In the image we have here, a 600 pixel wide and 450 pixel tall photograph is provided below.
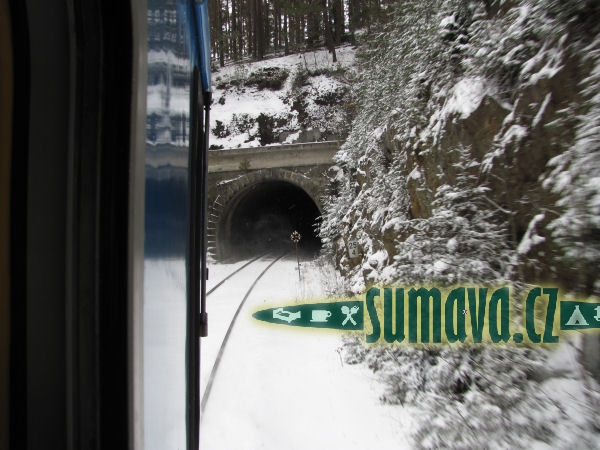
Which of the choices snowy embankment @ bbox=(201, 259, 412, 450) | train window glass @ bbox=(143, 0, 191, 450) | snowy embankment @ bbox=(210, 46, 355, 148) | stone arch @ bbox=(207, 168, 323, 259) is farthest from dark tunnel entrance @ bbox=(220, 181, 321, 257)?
train window glass @ bbox=(143, 0, 191, 450)

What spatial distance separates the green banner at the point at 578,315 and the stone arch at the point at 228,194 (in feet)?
44.8

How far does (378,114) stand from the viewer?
Result: 330 inches

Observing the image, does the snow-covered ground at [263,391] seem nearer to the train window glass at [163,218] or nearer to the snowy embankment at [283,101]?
the train window glass at [163,218]

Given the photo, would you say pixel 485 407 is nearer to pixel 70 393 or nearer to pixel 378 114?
pixel 70 393

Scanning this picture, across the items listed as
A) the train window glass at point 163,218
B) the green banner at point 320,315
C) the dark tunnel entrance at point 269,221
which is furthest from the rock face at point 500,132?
the dark tunnel entrance at point 269,221

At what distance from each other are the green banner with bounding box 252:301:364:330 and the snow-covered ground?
0.81 feet

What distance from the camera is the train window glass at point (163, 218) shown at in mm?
891

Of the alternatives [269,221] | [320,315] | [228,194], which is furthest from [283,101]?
[320,315]

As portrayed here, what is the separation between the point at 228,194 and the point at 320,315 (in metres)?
11.4

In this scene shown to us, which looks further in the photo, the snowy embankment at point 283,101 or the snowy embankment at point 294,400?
the snowy embankment at point 283,101

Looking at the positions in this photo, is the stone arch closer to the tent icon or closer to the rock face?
the rock face

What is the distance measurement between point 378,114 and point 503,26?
15.5 feet

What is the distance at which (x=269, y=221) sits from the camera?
24.0 m

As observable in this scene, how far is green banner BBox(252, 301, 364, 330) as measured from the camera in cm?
540
